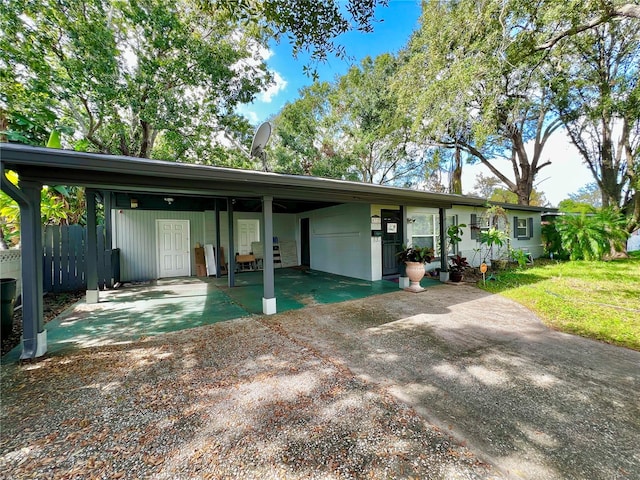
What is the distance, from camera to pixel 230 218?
683 centimetres

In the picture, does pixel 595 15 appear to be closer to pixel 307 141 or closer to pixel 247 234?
pixel 247 234

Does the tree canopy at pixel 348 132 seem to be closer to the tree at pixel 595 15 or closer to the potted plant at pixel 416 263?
the tree at pixel 595 15

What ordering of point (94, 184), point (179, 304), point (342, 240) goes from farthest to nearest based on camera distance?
point (342, 240), point (179, 304), point (94, 184)

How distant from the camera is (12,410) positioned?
6.95ft

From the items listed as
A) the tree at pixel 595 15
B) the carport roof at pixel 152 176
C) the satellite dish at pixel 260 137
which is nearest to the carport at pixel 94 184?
the carport roof at pixel 152 176


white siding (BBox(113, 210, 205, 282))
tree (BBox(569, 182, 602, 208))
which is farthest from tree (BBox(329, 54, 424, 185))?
tree (BBox(569, 182, 602, 208))

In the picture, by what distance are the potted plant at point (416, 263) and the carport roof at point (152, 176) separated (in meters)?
1.80

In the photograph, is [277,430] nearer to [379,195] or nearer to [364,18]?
[379,195]

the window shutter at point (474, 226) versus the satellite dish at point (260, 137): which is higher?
the satellite dish at point (260, 137)

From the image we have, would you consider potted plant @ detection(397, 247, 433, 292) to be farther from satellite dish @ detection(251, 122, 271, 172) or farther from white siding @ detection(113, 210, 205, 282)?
white siding @ detection(113, 210, 205, 282)

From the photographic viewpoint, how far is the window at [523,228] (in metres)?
10.4

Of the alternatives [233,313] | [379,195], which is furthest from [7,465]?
[379,195]

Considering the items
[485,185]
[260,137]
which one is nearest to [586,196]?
[485,185]

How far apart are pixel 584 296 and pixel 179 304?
8.47 m
